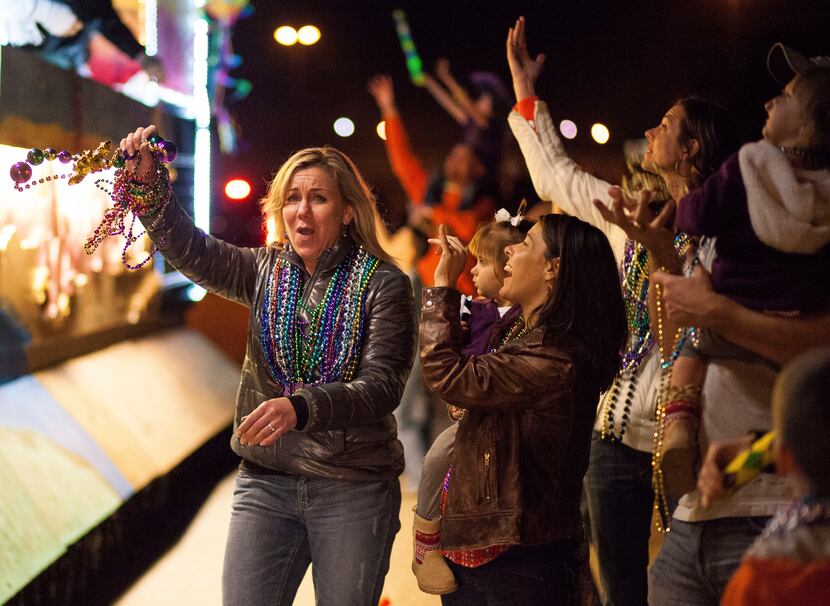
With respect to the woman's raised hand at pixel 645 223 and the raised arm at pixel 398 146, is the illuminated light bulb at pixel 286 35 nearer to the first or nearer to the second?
the raised arm at pixel 398 146

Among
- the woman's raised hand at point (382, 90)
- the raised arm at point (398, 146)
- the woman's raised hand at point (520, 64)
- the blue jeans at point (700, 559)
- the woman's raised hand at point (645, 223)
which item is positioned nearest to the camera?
the blue jeans at point (700, 559)

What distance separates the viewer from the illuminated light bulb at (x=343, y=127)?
6.89 metres

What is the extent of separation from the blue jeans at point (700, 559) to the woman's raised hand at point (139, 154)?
133 cm

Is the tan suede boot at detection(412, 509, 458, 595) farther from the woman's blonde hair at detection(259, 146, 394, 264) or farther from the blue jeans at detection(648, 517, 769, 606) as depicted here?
the woman's blonde hair at detection(259, 146, 394, 264)

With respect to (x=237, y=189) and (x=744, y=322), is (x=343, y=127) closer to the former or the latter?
(x=237, y=189)

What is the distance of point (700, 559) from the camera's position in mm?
1697

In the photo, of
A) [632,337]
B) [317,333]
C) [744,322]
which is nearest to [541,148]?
[632,337]

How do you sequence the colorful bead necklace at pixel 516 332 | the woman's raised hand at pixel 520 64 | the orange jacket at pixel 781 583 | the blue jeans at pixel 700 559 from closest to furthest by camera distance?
the orange jacket at pixel 781 583, the blue jeans at pixel 700 559, the colorful bead necklace at pixel 516 332, the woman's raised hand at pixel 520 64

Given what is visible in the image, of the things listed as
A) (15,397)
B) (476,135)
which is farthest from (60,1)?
(476,135)

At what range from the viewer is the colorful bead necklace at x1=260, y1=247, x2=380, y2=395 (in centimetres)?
220

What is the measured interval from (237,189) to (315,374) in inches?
192

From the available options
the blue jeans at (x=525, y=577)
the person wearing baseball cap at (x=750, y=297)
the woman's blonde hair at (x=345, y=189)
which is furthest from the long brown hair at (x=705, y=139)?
the blue jeans at (x=525, y=577)

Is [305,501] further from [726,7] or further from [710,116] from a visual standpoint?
[726,7]

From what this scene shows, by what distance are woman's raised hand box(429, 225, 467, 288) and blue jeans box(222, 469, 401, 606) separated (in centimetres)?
49
